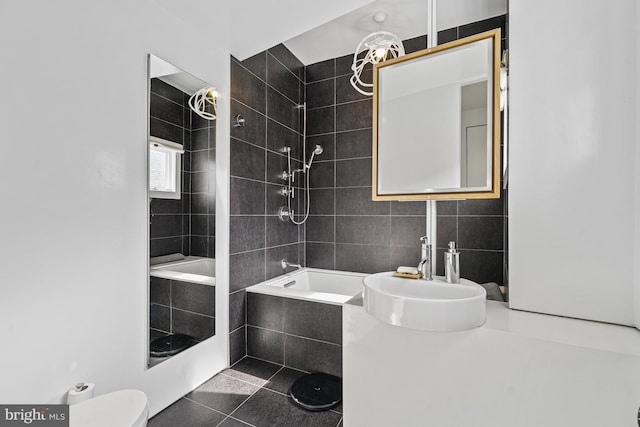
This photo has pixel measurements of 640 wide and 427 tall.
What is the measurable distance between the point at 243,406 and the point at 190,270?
0.91m

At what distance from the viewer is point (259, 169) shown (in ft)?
8.52

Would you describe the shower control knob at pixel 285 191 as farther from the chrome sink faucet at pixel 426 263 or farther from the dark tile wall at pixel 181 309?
the chrome sink faucet at pixel 426 263

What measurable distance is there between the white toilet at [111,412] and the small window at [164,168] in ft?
3.30

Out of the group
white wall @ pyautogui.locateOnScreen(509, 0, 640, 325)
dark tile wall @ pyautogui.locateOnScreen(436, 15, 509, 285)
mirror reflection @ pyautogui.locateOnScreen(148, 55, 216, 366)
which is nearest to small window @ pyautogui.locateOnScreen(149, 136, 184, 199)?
→ mirror reflection @ pyautogui.locateOnScreen(148, 55, 216, 366)

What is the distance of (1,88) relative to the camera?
3.67ft

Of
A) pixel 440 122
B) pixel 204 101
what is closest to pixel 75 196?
pixel 204 101

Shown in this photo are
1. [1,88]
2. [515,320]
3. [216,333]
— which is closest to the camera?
[1,88]

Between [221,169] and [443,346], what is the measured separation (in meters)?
1.81

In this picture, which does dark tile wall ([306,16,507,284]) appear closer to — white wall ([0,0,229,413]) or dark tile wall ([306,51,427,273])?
dark tile wall ([306,51,427,273])

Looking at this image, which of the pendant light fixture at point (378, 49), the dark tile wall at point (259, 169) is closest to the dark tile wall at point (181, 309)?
the dark tile wall at point (259, 169)

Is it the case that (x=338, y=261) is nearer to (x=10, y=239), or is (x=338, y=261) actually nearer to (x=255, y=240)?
(x=255, y=240)

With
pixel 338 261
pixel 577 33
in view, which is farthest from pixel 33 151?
pixel 338 261
